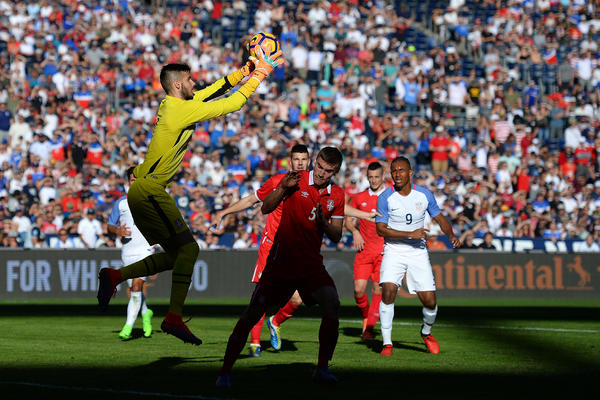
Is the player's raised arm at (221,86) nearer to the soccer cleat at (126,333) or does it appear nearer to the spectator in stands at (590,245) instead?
the soccer cleat at (126,333)

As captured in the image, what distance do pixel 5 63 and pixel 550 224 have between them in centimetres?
1776

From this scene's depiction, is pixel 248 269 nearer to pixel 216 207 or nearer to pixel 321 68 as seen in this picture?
pixel 216 207

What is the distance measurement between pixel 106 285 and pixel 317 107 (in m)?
22.0

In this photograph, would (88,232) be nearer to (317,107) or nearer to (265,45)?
(317,107)

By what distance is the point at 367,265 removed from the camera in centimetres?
1538

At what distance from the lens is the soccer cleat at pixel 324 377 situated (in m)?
9.30

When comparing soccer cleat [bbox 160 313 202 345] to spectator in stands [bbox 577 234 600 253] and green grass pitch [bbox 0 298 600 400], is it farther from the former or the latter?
spectator in stands [bbox 577 234 600 253]

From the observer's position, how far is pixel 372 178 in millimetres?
15250

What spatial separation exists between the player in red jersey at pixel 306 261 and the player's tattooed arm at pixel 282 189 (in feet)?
0.91

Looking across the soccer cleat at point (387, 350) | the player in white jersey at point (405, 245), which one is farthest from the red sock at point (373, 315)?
the soccer cleat at point (387, 350)

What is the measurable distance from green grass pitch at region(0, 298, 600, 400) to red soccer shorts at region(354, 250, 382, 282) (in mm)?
939

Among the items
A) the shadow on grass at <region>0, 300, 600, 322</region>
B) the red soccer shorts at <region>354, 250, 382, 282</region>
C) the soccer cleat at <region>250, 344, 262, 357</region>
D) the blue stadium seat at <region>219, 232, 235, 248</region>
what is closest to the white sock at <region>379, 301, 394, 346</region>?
the soccer cleat at <region>250, 344, 262, 357</region>

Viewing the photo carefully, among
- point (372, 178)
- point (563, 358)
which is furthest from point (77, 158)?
point (563, 358)

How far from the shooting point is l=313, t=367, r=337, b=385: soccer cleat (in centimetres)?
930
